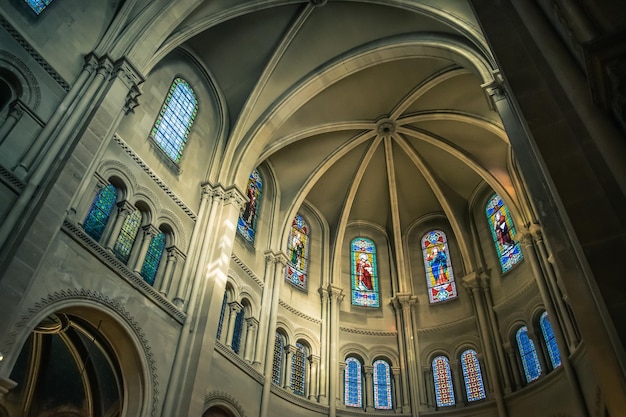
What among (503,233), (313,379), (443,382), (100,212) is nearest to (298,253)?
(313,379)

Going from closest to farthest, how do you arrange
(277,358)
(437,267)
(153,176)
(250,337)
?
(153,176) < (250,337) < (277,358) < (437,267)

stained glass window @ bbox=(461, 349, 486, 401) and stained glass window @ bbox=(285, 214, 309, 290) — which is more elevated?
stained glass window @ bbox=(285, 214, 309, 290)

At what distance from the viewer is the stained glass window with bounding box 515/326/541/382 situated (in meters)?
15.7

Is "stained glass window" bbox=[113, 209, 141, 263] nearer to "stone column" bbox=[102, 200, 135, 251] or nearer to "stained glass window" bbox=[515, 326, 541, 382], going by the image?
"stone column" bbox=[102, 200, 135, 251]

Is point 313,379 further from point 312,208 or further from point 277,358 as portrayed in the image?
point 312,208

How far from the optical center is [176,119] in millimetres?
15273

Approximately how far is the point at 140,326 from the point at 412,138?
13.9 m

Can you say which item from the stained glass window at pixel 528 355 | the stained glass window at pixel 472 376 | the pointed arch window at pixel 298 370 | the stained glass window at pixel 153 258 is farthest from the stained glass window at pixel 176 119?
the stained glass window at pixel 528 355

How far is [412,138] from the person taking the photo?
69.6 ft

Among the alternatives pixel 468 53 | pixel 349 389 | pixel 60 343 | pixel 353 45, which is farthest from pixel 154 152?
pixel 349 389

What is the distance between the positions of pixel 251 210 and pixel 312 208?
4339mm

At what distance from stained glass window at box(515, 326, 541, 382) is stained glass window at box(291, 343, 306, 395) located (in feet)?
23.6

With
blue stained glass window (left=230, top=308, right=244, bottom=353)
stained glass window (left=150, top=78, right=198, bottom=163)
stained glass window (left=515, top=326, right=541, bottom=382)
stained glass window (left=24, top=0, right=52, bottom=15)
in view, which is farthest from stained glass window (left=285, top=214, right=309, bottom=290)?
stained glass window (left=24, top=0, right=52, bottom=15)

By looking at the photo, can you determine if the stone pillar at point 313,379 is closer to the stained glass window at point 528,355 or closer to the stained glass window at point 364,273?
→ the stained glass window at point 364,273
